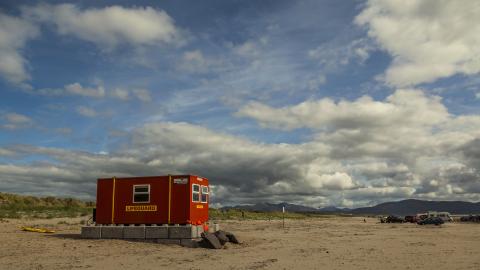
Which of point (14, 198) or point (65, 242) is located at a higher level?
point (14, 198)

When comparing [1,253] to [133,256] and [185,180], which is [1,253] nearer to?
[133,256]

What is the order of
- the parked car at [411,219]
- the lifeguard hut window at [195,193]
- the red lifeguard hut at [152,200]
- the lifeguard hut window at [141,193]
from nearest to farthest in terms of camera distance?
the red lifeguard hut at [152,200], the lifeguard hut window at [195,193], the lifeguard hut window at [141,193], the parked car at [411,219]

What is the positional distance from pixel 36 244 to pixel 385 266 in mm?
18381

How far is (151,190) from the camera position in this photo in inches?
1148

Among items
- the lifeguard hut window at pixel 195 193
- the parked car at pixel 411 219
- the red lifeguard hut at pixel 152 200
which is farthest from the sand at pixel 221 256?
the parked car at pixel 411 219

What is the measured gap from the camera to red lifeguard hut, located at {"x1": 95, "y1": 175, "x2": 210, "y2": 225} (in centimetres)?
2836

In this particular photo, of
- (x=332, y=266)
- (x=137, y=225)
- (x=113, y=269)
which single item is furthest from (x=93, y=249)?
(x=332, y=266)

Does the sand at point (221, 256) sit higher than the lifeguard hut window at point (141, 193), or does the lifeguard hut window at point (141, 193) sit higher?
the lifeguard hut window at point (141, 193)

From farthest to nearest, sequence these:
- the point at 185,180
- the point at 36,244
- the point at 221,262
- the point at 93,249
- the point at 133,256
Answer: the point at 185,180, the point at 36,244, the point at 93,249, the point at 133,256, the point at 221,262

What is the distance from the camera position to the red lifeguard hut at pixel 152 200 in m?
28.4

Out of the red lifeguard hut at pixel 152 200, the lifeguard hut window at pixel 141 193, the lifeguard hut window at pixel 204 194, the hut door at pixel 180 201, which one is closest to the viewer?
the hut door at pixel 180 201

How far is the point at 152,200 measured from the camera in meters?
29.0

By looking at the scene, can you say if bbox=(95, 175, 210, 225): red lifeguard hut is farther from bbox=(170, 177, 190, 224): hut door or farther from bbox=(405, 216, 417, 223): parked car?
bbox=(405, 216, 417, 223): parked car

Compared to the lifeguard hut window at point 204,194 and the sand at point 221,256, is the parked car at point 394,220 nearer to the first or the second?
the sand at point 221,256
